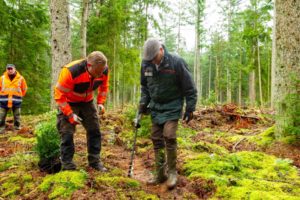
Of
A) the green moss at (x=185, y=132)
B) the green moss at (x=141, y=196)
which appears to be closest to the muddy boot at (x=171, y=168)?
the green moss at (x=141, y=196)

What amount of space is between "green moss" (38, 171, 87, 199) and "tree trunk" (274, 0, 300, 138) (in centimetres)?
457

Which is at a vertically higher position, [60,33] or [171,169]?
[60,33]

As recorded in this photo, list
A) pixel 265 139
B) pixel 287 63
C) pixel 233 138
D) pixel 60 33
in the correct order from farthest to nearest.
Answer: pixel 60 33, pixel 233 138, pixel 265 139, pixel 287 63

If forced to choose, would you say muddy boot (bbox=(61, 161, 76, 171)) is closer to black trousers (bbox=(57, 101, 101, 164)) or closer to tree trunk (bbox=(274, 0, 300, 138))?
black trousers (bbox=(57, 101, 101, 164))

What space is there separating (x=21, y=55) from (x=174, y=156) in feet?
49.5

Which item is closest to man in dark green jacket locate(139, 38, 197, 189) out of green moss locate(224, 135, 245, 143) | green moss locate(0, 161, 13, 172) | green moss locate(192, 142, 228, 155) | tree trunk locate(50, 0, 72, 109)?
green moss locate(192, 142, 228, 155)

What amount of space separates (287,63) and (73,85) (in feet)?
15.9

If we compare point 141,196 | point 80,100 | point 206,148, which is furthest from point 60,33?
point 141,196

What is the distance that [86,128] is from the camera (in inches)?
216

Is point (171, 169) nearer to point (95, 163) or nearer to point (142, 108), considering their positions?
point (142, 108)

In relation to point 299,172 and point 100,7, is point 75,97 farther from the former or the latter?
point 100,7

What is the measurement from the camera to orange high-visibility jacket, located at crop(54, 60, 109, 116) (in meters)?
4.79

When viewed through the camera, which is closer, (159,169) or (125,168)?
(159,169)

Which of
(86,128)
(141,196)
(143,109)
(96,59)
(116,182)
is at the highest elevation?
(96,59)
